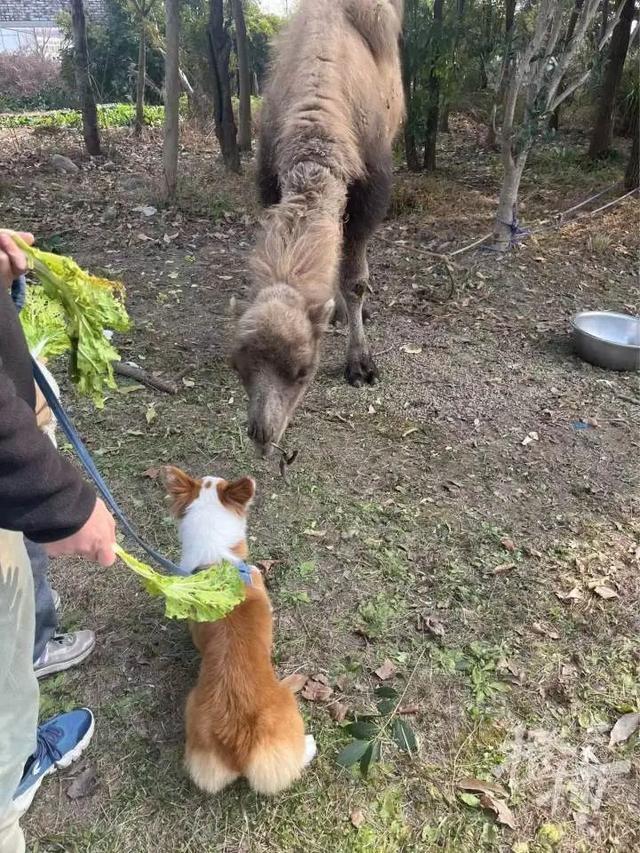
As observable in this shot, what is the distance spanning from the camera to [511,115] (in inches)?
263

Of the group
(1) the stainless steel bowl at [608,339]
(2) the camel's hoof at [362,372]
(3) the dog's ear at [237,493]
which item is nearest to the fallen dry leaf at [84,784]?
(3) the dog's ear at [237,493]

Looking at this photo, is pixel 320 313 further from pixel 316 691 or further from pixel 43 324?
pixel 316 691

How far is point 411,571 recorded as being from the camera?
10.8ft

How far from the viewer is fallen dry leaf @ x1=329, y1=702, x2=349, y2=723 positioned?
2.59 metres

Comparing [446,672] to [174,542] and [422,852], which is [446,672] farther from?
[174,542]

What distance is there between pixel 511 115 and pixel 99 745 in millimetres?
6837

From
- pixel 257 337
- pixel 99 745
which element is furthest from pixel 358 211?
pixel 99 745

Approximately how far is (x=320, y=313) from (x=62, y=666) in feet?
6.99

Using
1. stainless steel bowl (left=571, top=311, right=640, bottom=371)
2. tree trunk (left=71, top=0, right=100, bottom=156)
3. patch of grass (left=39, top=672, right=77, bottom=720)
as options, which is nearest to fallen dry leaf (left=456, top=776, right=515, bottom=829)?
patch of grass (left=39, top=672, right=77, bottom=720)

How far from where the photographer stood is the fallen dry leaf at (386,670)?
2.77 m

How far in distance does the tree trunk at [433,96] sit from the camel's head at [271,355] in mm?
7002

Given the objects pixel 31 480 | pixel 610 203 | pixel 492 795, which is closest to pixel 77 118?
pixel 610 203

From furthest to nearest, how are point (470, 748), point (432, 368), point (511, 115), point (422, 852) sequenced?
point (511, 115) < point (432, 368) < point (470, 748) < point (422, 852)

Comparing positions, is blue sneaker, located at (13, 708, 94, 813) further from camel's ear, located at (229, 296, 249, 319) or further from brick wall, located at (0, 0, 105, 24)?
brick wall, located at (0, 0, 105, 24)
